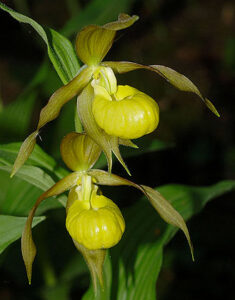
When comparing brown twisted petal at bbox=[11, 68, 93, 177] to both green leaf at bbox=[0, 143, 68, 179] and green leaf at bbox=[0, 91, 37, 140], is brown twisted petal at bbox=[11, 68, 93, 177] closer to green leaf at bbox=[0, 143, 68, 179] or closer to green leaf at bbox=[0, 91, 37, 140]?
green leaf at bbox=[0, 143, 68, 179]

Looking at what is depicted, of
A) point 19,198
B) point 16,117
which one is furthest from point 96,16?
point 19,198

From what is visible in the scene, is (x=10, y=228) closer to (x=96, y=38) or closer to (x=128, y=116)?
(x=128, y=116)

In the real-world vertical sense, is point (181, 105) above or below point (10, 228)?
below

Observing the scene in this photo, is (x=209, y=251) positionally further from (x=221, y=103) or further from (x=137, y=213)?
(x=221, y=103)

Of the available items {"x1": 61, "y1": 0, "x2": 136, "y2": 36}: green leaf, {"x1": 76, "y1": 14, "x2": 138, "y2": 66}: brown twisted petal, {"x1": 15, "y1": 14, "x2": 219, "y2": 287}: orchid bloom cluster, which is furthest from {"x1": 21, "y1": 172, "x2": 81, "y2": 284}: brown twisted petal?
{"x1": 61, "y1": 0, "x2": 136, "y2": 36}: green leaf

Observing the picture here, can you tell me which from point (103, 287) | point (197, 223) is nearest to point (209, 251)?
point (197, 223)

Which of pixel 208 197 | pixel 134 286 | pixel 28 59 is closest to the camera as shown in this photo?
pixel 134 286

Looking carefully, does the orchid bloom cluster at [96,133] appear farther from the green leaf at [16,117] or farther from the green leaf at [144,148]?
the green leaf at [16,117]
